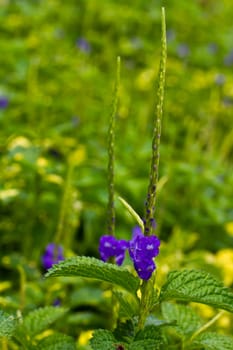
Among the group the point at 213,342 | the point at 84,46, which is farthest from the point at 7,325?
the point at 84,46

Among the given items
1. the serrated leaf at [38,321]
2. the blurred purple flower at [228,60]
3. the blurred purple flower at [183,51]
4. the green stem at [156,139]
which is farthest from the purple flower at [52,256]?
the blurred purple flower at [228,60]

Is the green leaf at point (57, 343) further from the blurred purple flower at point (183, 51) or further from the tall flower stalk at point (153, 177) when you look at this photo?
the blurred purple flower at point (183, 51)

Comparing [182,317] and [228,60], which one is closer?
[182,317]

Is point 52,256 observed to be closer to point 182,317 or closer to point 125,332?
point 182,317

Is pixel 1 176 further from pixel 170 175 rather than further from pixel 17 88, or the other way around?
pixel 17 88

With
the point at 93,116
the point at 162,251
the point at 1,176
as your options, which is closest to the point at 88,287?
the point at 162,251

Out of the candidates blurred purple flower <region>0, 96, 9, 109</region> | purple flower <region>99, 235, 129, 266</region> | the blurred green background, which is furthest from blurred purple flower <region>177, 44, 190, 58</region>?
purple flower <region>99, 235, 129, 266</region>

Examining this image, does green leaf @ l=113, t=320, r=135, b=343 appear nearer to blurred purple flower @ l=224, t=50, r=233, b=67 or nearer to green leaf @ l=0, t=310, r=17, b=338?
green leaf @ l=0, t=310, r=17, b=338
